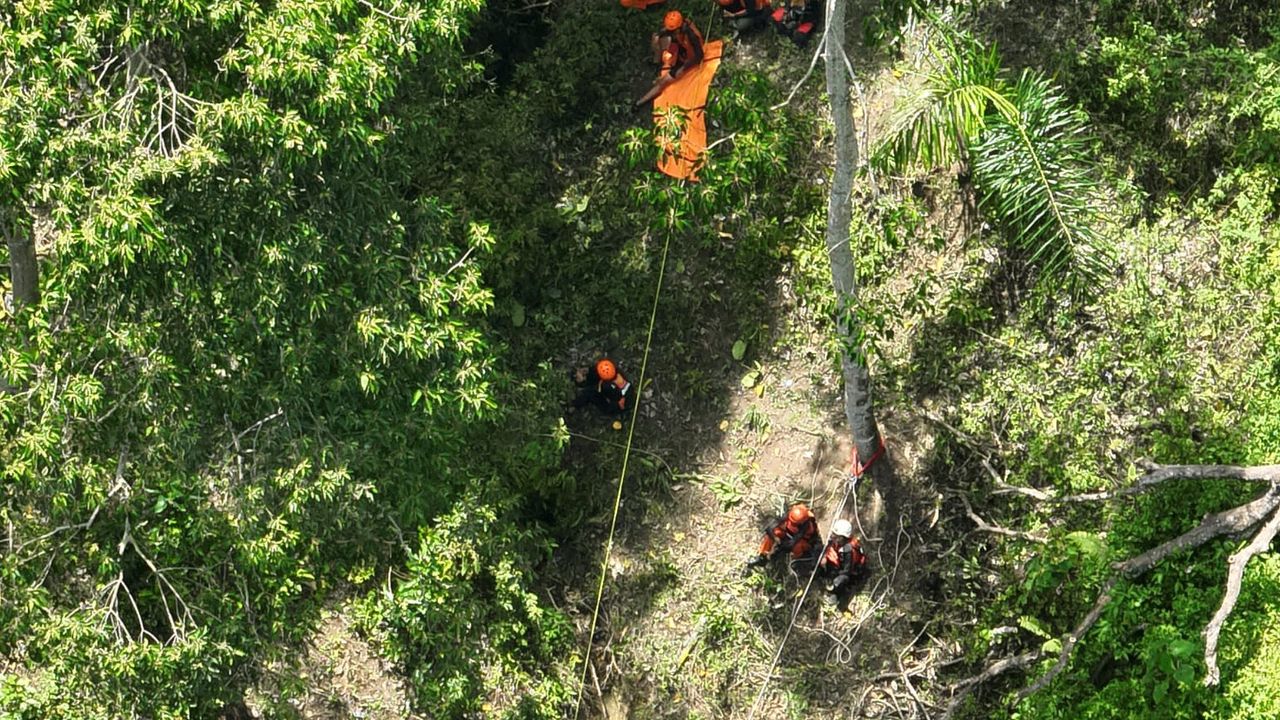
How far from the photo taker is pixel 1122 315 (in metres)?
11.0

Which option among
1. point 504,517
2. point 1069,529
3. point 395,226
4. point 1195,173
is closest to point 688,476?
point 504,517

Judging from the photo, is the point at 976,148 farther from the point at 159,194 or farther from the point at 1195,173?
the point at 159,194

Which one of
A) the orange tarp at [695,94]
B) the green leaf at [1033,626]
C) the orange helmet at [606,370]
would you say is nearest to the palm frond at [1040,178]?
the green leaf at [1033,626]

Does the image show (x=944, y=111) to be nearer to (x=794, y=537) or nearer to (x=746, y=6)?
(x=794, y=537)

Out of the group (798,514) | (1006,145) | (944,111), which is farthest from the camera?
(798,514)

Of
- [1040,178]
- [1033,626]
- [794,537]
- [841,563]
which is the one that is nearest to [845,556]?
[841,563]

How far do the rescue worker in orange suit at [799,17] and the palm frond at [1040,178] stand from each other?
4.13 metres

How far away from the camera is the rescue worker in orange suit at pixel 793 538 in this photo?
38.2 feet

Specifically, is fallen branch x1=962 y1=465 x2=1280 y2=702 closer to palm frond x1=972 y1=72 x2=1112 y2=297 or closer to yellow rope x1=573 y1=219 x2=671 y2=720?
palm frond x1=972 y1=72 x2=1112 y2=297

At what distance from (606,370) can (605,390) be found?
283 mm

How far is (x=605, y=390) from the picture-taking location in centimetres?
1277

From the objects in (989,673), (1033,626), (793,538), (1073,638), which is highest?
(1073,638)

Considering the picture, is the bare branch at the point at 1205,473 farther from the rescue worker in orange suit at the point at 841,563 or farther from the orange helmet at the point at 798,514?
the orange helmet at the point at 798,514

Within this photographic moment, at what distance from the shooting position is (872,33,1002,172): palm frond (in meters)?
8.78
